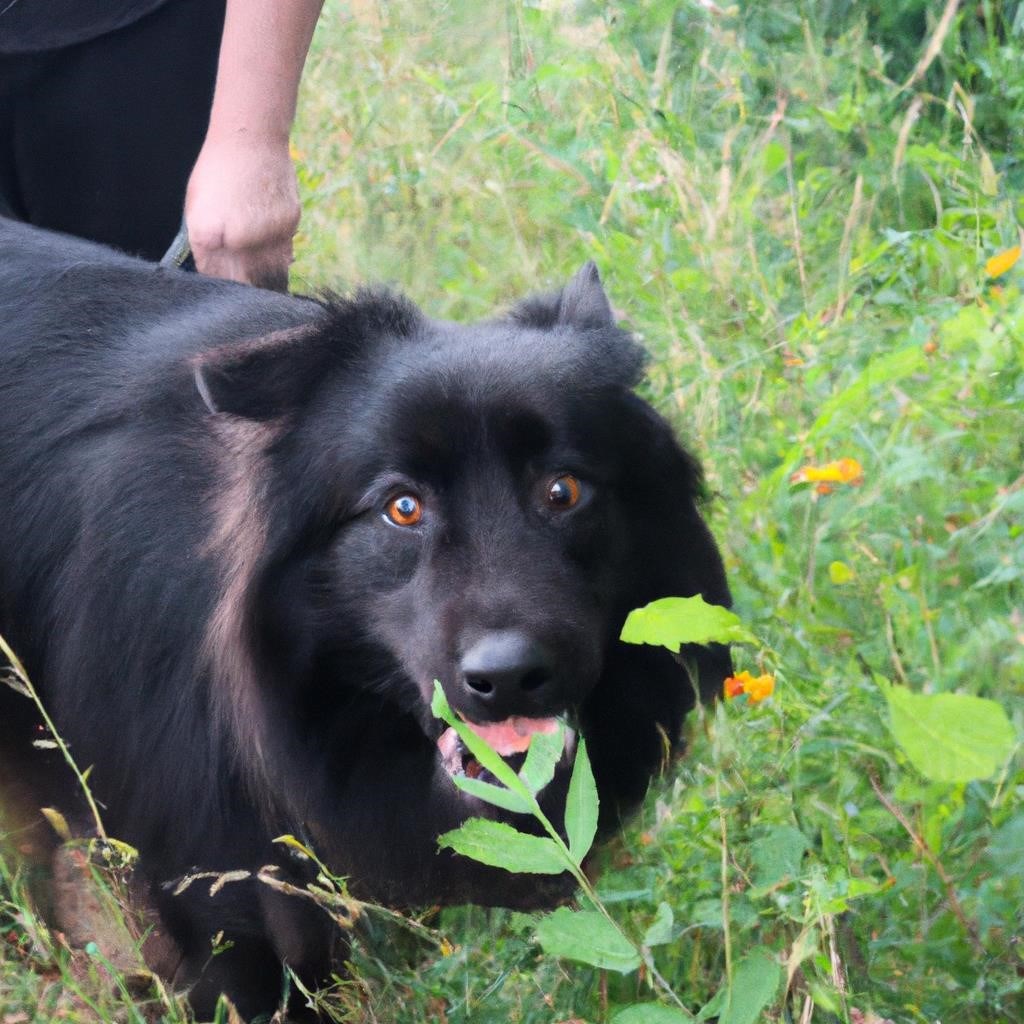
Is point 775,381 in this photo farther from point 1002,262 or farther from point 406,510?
point 406,510

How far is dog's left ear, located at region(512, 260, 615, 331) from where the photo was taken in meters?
2.85

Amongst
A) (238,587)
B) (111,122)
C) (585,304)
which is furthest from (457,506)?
(111,122)

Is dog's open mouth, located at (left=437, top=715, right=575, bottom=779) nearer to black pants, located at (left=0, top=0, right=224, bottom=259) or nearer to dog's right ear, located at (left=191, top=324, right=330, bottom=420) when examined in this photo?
dog's right ear, located at (left=191, top=324, right=330, bottom=420)

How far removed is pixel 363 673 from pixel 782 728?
31.7 inches

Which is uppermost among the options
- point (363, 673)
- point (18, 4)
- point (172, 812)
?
point (18, 4)

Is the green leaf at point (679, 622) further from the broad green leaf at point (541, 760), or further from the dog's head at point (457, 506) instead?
the dog's head at point (457, 506)

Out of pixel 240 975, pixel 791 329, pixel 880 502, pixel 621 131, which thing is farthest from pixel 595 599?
pixel 621 131

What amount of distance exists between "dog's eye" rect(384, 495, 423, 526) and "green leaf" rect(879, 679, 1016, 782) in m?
1.19

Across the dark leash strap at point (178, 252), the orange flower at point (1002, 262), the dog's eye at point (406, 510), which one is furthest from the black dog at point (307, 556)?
the orange flower at point (1002, 262)

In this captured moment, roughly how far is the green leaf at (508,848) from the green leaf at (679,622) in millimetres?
278

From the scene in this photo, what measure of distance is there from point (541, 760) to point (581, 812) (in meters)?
0.08

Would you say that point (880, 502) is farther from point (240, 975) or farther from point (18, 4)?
point (18, 4)

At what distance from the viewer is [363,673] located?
273 centimetres

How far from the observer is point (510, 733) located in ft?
7.82
